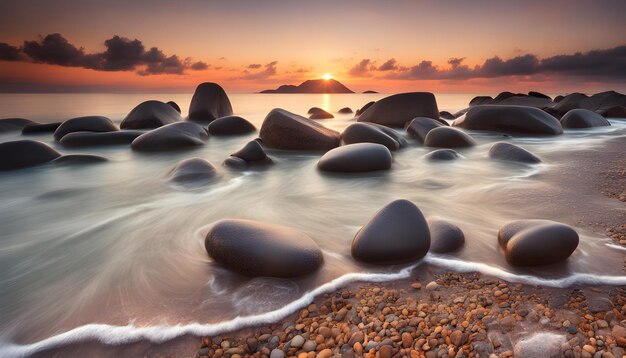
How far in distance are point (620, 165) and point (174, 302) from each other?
5557 mm

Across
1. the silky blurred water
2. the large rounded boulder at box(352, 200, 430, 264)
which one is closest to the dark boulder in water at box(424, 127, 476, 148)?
the silky blurred water

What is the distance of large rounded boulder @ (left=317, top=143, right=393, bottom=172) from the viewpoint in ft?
15.4

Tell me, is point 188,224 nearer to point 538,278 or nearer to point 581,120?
point 538,278

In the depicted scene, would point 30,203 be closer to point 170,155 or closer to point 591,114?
point 170,155

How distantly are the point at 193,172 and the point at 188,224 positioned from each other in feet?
5.47

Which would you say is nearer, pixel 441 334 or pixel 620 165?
pixel 441 334

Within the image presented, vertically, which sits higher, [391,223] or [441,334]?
[391,223]

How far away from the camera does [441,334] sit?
1.59 meters

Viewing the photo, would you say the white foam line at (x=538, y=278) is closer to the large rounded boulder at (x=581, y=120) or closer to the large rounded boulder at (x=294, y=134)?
the large rounded boulder at (x=294, y=134)

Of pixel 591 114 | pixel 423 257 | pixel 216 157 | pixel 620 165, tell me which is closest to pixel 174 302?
pixel 423 257

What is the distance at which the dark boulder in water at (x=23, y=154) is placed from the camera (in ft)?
16.9

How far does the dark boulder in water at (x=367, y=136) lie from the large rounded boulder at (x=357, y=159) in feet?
3.97

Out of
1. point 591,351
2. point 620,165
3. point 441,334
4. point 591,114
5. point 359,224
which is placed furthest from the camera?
point 591,114

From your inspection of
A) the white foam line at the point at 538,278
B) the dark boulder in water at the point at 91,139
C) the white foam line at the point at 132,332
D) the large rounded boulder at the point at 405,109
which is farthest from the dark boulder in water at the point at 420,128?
the white foam line at the point at 132,332
